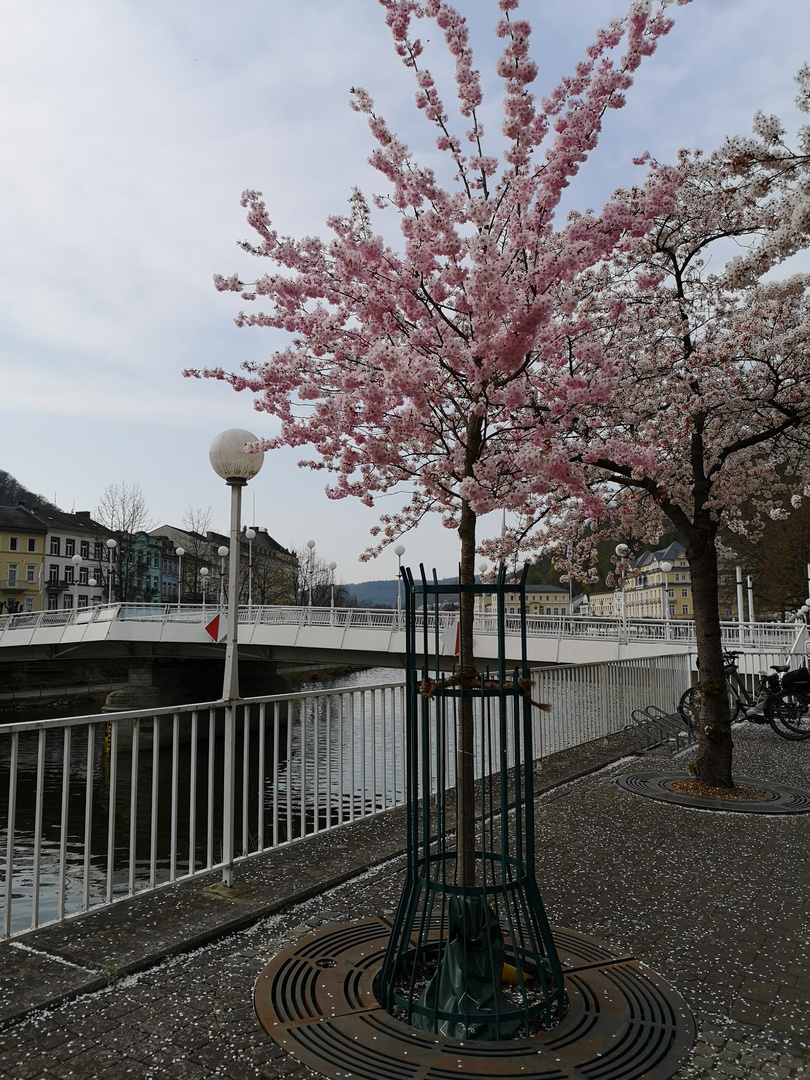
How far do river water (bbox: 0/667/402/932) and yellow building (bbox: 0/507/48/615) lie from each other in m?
44.4

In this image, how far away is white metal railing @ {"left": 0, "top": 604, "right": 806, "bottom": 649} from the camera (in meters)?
24.0

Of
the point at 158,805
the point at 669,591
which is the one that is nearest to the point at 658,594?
the point at 669,591

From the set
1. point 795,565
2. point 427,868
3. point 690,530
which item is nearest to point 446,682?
point 427,868

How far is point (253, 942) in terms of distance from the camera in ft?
12.8

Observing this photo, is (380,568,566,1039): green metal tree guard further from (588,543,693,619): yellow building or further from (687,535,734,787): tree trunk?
(588,543,693,619): yellow building

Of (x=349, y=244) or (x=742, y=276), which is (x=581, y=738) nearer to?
(x=742, y=276)

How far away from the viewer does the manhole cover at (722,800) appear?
7.09 metres

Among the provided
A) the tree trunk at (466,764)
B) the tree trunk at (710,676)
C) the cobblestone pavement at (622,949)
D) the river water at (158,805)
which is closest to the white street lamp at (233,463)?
the river water at (158,805)

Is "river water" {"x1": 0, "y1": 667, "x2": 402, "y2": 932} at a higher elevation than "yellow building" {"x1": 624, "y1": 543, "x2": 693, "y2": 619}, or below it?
below

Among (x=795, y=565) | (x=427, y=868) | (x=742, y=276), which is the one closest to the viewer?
(x=427, y=868)

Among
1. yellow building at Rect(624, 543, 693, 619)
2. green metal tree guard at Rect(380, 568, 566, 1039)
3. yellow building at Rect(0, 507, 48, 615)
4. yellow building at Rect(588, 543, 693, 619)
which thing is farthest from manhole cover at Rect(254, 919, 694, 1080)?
yellow building at Rect(0, 507, 48, 615)

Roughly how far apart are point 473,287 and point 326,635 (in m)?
26.4

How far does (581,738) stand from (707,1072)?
7961 mm

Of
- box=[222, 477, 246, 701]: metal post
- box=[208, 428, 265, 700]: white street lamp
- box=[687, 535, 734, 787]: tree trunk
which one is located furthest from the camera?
box=[687, 535, 734, 787]: tree trunk
